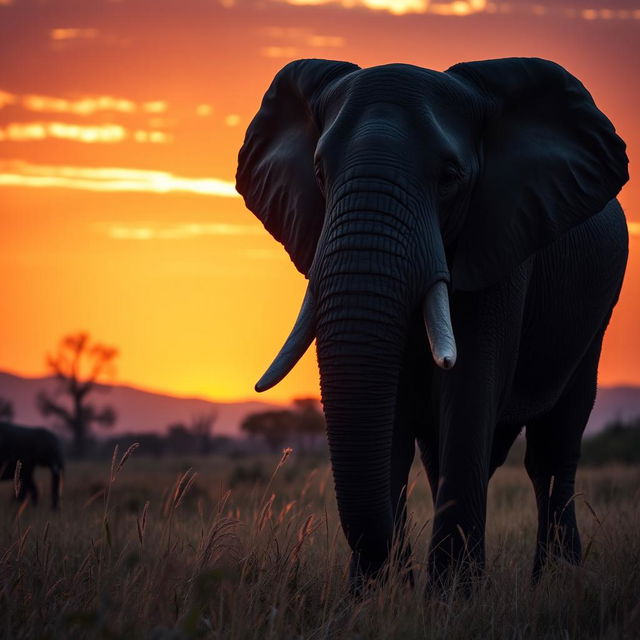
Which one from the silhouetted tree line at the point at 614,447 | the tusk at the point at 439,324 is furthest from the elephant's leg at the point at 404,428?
the silhouetted tree line at the point at 614,447

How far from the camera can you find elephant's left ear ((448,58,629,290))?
6.25 metres

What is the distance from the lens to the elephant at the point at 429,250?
5.42 metres

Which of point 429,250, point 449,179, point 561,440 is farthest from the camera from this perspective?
point 561,440

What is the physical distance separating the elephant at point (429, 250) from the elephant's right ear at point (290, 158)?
0.01 m

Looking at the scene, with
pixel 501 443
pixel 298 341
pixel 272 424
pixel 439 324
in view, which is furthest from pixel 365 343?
pixel 272 424

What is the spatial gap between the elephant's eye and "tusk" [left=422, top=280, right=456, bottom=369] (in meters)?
0.51

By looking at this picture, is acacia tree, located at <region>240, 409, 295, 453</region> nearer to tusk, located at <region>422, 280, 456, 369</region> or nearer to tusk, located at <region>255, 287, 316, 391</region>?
tusk, located at <region>255, 287, 316, 391</region>

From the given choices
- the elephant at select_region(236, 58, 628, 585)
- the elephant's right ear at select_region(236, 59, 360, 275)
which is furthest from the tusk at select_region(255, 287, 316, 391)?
the elephant's right ear at select_region(236, 59, 360, 275)

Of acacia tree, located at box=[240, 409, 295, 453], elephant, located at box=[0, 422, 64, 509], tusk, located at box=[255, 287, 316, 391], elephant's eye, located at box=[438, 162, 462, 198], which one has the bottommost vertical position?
acacia tree, located at box=[240, 409, 295, 453]

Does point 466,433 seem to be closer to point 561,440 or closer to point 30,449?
point 561,440

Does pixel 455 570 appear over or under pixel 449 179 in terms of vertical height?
under

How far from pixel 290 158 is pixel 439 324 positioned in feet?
5.81

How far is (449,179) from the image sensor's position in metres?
5.90

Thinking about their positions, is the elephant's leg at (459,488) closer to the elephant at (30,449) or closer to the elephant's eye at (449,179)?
the elephant's eye at (449,179)
